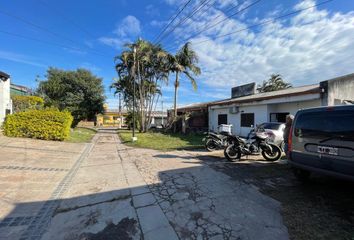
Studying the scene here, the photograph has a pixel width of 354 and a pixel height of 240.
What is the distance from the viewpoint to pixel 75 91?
30344mm

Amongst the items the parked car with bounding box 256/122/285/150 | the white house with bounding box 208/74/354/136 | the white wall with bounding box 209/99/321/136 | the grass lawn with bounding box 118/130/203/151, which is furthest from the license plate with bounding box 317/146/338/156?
the white wall with bounding box 209/99/321/136

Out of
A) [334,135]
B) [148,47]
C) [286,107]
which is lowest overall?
[334,135]

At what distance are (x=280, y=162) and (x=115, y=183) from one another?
569cm

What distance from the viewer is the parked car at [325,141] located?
11.5ft

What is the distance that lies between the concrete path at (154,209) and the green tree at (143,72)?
14.6 m

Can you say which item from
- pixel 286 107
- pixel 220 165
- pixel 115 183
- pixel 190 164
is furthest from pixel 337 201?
pixel 286 107

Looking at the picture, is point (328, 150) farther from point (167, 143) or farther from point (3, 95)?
point (3, 95)

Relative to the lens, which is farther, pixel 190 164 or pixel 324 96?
pixel 324 96

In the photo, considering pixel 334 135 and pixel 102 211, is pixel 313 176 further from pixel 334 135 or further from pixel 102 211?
pixel 102 211

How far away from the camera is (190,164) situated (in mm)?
7215

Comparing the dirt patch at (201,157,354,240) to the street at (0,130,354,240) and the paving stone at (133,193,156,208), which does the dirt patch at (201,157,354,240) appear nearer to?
the street at (0,130,354,240)

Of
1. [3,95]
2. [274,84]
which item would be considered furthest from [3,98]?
[274,84]

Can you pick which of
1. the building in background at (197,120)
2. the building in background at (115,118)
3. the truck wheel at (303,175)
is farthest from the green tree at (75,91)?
the truck wheel at (303,175)

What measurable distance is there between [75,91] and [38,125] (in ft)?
65.0
